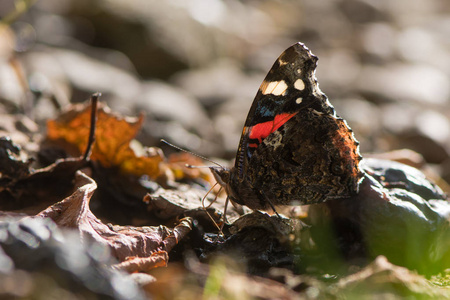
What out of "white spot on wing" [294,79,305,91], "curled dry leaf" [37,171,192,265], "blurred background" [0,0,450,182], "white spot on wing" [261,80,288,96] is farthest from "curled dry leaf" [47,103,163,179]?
"blurred background" [0,0,450,182]

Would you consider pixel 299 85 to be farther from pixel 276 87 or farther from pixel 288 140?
pixel 288 140

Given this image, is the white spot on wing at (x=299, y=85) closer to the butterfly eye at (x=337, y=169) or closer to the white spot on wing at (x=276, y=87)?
the white spot on wing at (x=276, y=87)

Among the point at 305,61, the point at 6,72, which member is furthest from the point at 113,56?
the point at 305,61

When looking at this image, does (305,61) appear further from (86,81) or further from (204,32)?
(204,32)

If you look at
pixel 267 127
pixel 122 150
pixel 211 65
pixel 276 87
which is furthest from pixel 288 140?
pixel 211 65

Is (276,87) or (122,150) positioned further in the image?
(122,150)

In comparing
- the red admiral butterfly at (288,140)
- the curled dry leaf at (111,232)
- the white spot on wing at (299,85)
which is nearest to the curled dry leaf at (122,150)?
the red admiral butterfly at (288,140)

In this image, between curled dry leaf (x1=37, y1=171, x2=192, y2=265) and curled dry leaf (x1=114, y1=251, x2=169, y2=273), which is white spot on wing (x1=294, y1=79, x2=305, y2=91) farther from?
curled dry leaf (x1=114, y1=251, x2=169, y2=273)

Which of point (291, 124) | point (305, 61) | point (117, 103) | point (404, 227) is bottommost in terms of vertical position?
point (117, 103)
